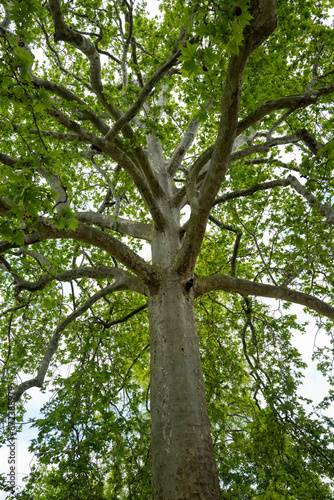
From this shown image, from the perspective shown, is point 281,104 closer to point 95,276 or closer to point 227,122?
point 227,122

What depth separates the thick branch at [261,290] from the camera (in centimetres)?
393

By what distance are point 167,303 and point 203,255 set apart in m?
4.56

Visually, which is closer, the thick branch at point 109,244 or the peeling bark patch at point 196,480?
the peeling bark patch at point 196,480

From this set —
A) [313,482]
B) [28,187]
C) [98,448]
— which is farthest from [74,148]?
[313,482]

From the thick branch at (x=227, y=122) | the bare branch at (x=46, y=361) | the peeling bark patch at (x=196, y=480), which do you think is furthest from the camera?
the bare branch at (x=46, y=361)

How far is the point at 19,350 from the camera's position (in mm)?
5754

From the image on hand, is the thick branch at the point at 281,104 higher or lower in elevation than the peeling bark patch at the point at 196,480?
higher

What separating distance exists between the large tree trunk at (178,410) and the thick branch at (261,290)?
2.29 feet

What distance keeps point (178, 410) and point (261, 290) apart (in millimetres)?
2262

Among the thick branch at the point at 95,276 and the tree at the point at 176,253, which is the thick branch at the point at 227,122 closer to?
the tree at the point at 176,253

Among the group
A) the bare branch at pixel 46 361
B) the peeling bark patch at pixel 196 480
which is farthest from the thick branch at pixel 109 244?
the peeling bark patch at pixel 196 480

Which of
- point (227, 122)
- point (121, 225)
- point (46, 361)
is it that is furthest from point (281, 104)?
point (46, 361)

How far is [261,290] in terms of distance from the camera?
4.08 meters

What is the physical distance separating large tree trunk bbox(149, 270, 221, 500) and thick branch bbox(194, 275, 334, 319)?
697 millimetres
